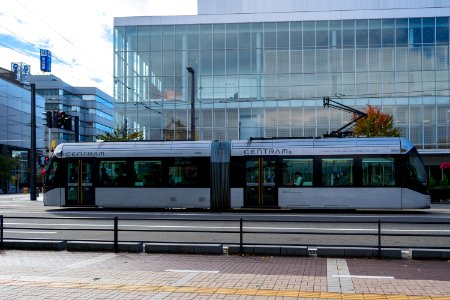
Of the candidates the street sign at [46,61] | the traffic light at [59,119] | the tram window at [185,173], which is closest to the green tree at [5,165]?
the street sign at [46,61]

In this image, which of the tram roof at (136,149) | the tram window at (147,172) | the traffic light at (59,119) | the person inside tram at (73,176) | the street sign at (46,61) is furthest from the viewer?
the street sign at (46,61)

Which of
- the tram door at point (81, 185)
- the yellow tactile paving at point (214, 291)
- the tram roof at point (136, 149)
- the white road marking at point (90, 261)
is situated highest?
the tram roof at point (136, 149)

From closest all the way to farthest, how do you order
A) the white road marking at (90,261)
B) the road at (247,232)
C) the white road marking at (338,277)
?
the white road marking at (338,277) < the white road marking at (90,261) < the road at (247,232)

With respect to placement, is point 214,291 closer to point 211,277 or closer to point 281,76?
point 211,277

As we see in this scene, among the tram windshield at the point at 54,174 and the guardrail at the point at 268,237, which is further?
the tram windshield at the point at 54,174

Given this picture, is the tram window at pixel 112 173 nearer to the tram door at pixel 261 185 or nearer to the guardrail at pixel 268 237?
the guardrail at pixel 268 237

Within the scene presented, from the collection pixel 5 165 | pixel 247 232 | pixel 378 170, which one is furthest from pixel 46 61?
pixel 247 232

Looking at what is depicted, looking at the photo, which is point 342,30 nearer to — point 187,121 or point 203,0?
point 187,121

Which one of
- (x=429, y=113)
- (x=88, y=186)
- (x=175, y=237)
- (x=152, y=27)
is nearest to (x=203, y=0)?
(x=152, y=27)

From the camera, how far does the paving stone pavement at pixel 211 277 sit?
7734 mm

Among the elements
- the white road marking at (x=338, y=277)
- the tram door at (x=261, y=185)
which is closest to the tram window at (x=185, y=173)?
the tram door at (x=261, y=185)

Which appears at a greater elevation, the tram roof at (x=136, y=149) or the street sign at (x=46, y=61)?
the street sign at (x=46, y=61)

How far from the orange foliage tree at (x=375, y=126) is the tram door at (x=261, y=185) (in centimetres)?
1616

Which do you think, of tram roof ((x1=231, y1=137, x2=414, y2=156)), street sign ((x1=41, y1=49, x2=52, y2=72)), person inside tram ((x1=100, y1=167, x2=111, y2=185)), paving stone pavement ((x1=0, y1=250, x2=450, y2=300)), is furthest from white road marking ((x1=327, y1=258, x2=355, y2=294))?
street sign ((x1=41, y1=49, x2=52, y2=72))
